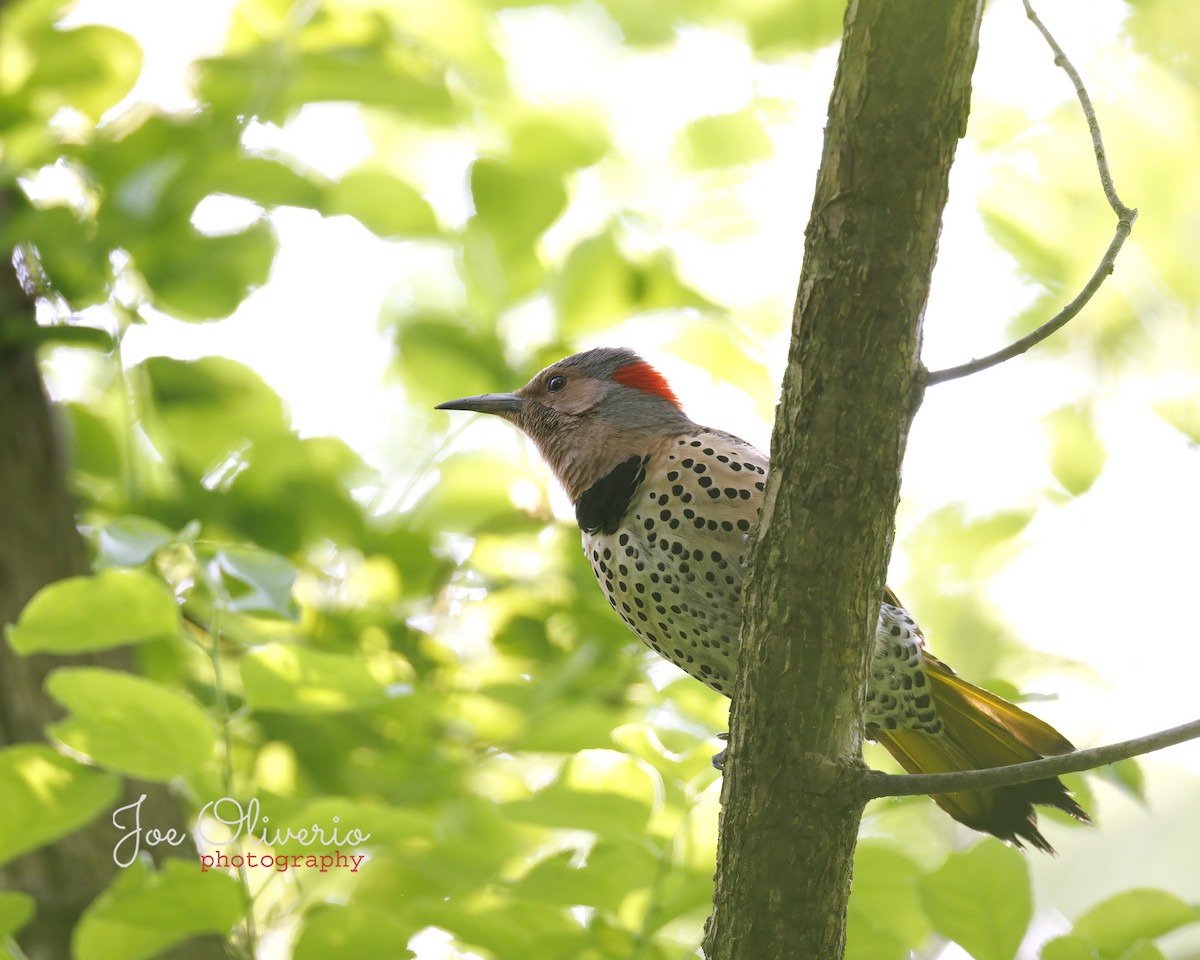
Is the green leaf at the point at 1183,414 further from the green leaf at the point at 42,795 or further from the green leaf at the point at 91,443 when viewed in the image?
the green leaf at the point at 91,443

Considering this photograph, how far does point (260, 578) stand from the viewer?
2.80 m

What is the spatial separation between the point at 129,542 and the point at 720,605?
61.6 inches

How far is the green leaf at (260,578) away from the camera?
2.74 metres

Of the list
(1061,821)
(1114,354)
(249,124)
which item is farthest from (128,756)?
(1114,354)

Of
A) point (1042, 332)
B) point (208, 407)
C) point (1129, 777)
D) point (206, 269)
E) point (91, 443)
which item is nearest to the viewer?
point (1042, 332)

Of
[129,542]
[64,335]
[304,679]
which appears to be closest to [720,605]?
[304,679]

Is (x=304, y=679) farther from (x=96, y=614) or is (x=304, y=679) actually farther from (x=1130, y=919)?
(x=1130, y=919)

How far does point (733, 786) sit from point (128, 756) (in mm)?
1305

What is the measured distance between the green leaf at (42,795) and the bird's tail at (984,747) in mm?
2132

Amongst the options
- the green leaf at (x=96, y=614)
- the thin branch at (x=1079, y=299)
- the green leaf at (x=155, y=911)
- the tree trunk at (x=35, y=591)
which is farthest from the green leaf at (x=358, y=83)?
the green leaf at (x=155, y=911)

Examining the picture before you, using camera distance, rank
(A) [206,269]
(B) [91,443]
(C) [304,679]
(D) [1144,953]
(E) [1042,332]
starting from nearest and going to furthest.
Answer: (E) [1042,332], (D) [1144,953], (C) [304,679], (A) [206,269], (B) [91,443]

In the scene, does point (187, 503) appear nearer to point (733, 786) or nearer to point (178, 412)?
point (178, 412)

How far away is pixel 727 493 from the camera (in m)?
3.35

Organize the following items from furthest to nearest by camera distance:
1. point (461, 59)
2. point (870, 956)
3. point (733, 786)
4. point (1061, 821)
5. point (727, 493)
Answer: point (461, 59) → point (727, 493) → point (1061, 821) → point (870, 956) → point (733, 786)
